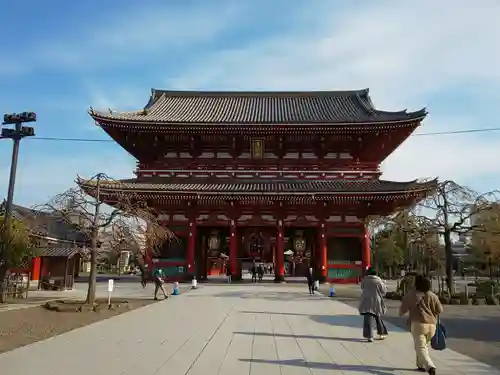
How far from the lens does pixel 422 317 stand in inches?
317

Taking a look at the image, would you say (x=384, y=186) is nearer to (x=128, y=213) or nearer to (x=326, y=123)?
(x=326, y=123)

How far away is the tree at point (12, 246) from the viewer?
65.1 ft

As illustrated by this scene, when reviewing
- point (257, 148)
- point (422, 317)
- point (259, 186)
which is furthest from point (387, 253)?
point (422, 317)

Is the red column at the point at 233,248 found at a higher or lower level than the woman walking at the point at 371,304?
higher

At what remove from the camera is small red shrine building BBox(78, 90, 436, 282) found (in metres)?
32.1

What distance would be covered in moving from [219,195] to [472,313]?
60.1 ft

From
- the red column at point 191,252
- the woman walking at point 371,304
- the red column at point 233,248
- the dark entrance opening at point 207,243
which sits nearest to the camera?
the woman walking at point 371,304

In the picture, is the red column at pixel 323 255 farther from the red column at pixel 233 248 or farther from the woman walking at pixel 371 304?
the woman walking at pixel 371 304

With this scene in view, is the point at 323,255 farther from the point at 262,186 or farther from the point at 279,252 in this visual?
the point at 262,186

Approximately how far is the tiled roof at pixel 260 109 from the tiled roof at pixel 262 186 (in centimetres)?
446

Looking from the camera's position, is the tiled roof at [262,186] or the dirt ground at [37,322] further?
the tiled roof at [262,186]

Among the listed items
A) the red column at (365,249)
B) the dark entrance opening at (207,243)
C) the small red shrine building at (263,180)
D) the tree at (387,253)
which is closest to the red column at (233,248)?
the small red shrine building at (263,180)

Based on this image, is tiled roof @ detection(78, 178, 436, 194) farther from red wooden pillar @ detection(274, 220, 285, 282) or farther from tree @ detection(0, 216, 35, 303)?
tree @ detection(0, 216, 35, 303)

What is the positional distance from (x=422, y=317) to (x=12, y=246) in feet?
61.9
